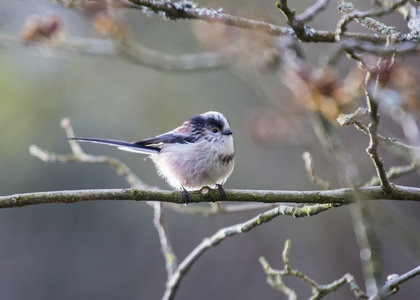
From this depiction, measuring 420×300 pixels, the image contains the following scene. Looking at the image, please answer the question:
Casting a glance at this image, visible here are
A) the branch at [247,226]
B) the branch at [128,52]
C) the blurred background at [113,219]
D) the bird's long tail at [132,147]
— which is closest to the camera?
the branch at [247,226]

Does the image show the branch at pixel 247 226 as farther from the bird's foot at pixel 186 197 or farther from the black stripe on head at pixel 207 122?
the black stripe on head at pixel 207 122

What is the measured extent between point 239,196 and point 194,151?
4.38 ft

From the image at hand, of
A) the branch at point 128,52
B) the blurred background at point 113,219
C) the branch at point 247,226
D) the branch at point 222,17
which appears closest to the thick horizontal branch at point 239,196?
the branch at point 247,226

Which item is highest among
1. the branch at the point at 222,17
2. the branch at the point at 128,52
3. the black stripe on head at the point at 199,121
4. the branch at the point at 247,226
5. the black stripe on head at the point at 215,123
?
the branch at the point at 128,52

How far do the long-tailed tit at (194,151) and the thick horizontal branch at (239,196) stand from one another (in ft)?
3.32

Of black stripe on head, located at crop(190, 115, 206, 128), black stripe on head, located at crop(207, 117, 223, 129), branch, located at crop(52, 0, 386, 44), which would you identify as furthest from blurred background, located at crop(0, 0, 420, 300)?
branch, located at crop(52, 0, 386, 44)

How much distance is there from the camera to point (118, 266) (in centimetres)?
962

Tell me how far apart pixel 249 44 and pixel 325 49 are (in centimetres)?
452

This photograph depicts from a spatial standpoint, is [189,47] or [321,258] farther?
[189,47]

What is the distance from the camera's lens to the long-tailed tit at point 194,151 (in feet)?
13.7

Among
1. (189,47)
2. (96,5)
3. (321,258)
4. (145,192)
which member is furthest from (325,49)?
(145,192)

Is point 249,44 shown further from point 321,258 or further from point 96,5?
point 321,258

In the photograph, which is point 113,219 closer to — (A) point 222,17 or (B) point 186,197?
(B) point 186,197

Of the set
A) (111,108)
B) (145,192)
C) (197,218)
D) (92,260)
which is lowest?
(145,192)
